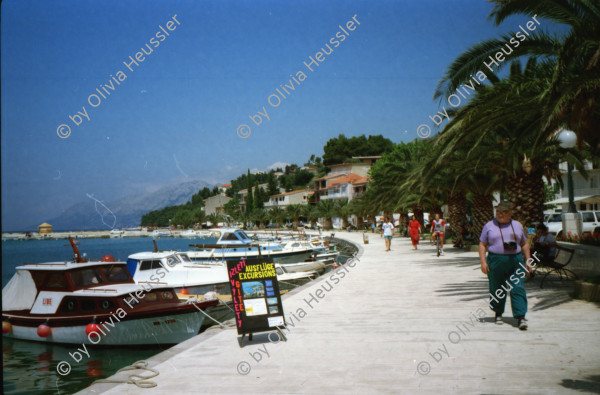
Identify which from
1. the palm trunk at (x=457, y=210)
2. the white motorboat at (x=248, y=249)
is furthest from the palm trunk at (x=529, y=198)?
the white motorboat at (x=248, y=249)

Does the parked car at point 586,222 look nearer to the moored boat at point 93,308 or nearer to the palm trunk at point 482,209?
the palm trunk at point 482,209

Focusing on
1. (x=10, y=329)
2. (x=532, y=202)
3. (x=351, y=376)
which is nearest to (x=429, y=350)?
(x=351, y=376)

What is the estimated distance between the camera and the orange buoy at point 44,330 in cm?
1406

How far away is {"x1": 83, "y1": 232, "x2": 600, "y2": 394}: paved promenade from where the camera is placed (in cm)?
566

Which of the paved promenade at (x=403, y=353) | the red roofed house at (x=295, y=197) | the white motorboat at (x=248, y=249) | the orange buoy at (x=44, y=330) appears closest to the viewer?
the paved promenade at (x=403, y=353)

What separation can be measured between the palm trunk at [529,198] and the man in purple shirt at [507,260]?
8712 millimetres

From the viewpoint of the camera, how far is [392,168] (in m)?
45.0

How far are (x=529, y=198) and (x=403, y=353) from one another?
11272mm

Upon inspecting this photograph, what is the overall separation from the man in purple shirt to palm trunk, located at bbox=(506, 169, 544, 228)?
28.6ft

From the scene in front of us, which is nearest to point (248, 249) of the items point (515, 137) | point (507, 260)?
point (515, 137)

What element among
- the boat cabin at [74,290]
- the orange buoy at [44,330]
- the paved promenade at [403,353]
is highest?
the boat cabin at [74,290]

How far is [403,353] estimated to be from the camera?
22.8 feet

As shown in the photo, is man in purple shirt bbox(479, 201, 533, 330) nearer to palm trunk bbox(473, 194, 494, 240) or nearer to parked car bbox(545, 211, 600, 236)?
palm trunk bbox(473, 194, 494, 240)

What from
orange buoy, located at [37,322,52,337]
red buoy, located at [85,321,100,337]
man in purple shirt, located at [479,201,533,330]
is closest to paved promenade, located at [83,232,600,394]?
man in purple shirt, located at [479,201,533,330]
